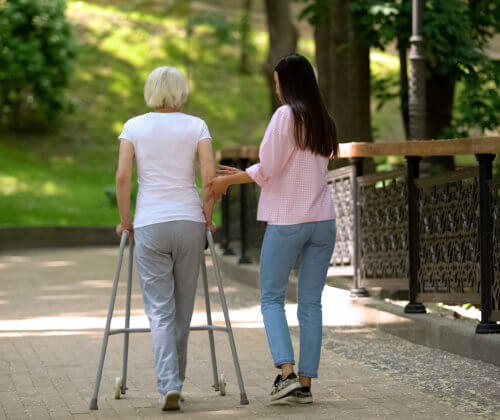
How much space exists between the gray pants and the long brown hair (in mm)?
752

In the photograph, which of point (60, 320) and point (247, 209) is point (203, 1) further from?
point (60, 320)

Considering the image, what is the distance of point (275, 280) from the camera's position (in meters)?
5.46

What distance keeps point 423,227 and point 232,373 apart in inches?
90.6

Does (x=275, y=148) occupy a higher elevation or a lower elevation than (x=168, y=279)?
higher

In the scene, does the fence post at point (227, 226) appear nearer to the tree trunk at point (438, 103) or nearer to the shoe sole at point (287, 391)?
the tree trunk at point (438, 103)

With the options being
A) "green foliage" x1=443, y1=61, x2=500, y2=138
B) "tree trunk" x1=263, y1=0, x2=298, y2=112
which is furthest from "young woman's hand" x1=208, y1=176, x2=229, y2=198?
"tree trunk" x1=263, y1=0, x2=298, y2=112

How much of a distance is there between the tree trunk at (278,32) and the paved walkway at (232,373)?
9388 mm

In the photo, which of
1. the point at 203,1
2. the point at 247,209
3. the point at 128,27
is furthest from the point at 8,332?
the point at 203,1

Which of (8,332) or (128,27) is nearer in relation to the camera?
(8,332)

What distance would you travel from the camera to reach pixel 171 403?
5238 millimetres

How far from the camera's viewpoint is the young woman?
5344 millimetres

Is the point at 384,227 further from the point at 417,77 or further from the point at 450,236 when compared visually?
the point at 417,77

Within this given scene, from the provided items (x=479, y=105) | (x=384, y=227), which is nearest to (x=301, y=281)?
(x=384, y=227)

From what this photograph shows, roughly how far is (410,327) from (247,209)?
17.6ft
